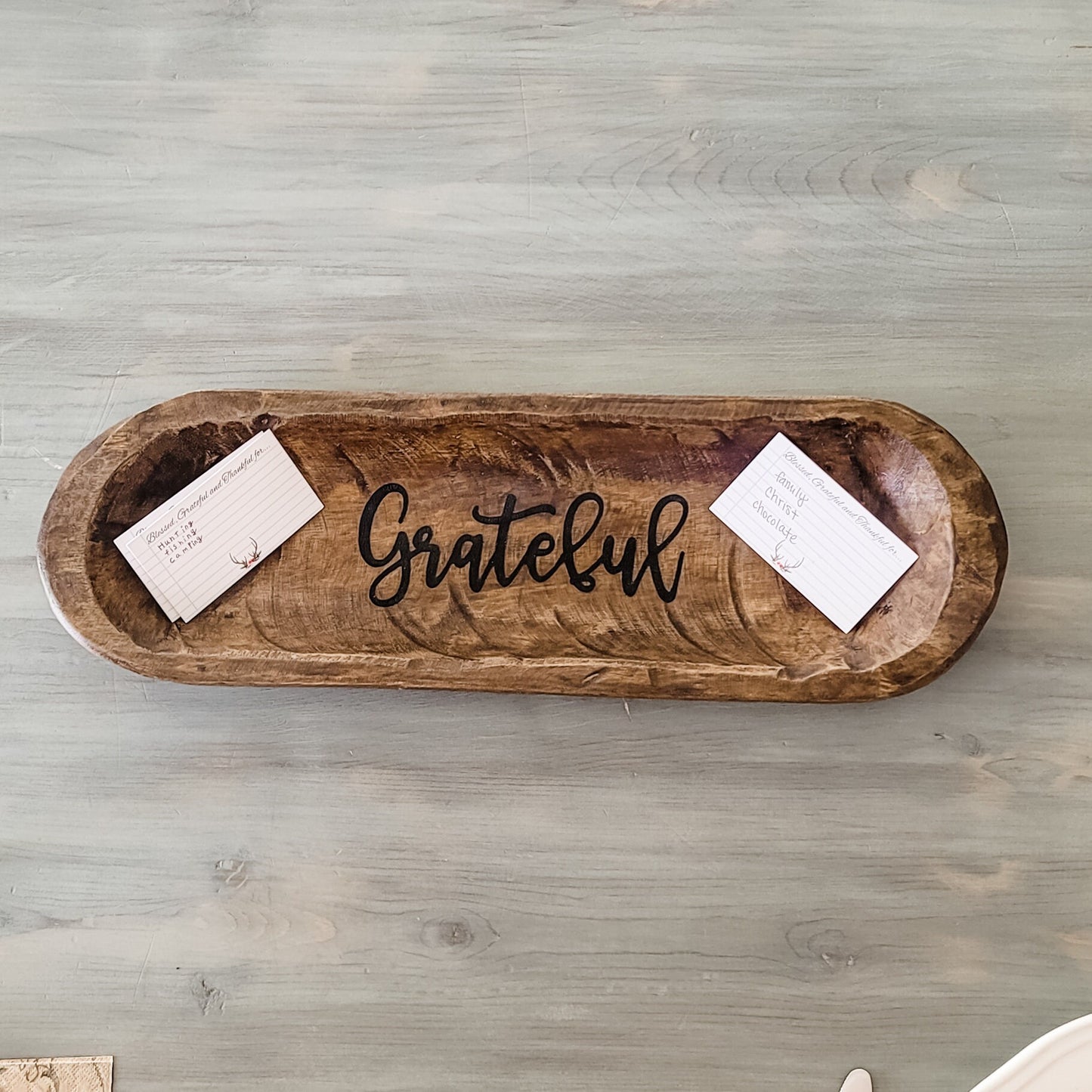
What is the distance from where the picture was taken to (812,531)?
771 millimetres

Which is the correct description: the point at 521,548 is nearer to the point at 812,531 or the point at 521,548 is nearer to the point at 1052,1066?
the point at 812,531

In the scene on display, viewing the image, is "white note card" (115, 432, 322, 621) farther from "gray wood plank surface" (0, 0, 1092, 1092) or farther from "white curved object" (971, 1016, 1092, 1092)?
"white curved object" (971, 1016, 1092, 1092)

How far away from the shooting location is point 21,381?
0.83m

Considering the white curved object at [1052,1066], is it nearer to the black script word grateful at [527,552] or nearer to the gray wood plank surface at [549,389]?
the gray wood plank surface at [549,389]

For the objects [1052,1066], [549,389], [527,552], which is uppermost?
[549,389]

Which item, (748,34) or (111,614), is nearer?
(111,614)

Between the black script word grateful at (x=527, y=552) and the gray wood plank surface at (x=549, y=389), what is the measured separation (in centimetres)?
11

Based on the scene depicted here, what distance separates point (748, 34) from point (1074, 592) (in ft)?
2.12

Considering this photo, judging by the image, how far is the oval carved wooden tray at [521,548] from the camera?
0.71 meters

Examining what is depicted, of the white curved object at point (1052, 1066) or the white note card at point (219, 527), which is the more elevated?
the white note card at point (219, 527)

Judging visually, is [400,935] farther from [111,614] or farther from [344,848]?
[111,614]

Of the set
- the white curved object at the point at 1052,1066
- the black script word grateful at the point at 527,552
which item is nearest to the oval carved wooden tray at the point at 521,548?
the black script word grateful at the point at 527,552

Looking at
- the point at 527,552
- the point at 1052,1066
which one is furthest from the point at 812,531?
the point at 1052,1066

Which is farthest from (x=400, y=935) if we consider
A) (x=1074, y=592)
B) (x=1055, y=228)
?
(x=1055, y=228)
